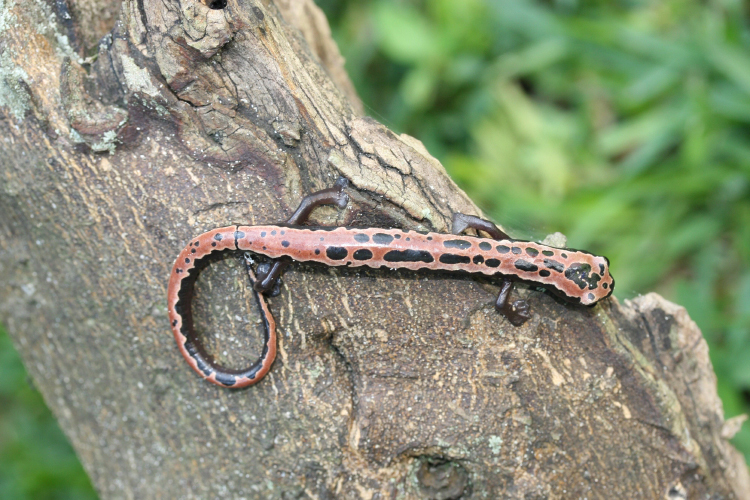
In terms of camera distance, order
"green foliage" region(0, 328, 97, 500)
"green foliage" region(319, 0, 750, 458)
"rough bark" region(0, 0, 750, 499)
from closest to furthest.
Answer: "rough bark" region(0, 0, 750, 499), "green foliage" region(0, 328, 97, 500), "green foliage" region(319, 0, 750, 458)

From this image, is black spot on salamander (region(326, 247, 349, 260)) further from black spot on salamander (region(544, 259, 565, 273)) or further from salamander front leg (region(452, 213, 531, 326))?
black spot on salamander (region(544, 259, 565, 273))

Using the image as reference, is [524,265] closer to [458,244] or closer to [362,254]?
[458,244]

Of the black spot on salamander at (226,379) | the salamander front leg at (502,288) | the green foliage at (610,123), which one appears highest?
the green foliage at (610,123)

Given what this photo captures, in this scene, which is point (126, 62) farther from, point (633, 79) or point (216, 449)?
point (633, 79)

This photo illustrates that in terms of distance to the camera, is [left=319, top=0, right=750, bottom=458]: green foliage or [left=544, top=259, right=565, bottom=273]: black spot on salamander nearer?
[left=544, top=259, right=565, bottom=273]: black spot on salamander

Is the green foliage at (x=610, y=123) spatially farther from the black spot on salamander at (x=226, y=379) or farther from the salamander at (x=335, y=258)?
the black spot on salamander at (x=226, y=379)

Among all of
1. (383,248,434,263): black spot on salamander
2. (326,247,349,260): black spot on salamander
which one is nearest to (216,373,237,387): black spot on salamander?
(326,247,349,260): black spot on salamander

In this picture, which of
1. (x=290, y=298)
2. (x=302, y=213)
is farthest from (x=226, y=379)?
(x=302, y=213)

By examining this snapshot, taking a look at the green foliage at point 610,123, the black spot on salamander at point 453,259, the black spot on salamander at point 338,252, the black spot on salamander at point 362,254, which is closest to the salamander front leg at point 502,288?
the black spot on salamander at point 453,259

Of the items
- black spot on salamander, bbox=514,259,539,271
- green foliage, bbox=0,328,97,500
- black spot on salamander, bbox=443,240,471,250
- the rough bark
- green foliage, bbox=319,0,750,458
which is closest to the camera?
the rough bark
